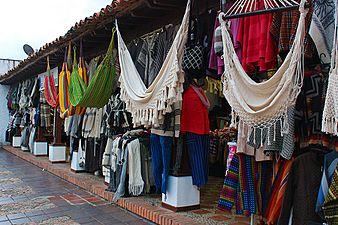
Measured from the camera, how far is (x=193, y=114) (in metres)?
3.83

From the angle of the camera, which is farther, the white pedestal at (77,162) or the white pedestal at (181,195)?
the white pedestal at (77,162)

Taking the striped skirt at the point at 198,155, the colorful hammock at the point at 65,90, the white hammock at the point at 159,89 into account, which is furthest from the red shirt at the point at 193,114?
the colorful hammock at the point at 65,90

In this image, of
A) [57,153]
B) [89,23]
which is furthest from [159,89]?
[57,153]

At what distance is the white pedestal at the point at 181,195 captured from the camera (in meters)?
3.88

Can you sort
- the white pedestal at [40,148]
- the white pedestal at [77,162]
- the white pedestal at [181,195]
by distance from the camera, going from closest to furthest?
the white pedestal at [181,195] → the white pedestal at [77,162] → the white pedestal at [40,148]

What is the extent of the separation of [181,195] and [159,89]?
1.22 meters

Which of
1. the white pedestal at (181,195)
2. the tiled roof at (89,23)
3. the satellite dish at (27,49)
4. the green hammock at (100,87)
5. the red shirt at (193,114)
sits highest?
the satellite dish at (27,49)

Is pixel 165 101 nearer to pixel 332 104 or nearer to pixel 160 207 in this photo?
pixel 160 207

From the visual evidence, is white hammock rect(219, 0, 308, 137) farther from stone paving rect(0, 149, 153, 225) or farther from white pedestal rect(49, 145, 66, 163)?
white pedestal rect(49, 145, 66, 163)

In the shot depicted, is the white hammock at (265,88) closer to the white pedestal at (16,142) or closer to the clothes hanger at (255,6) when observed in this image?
the clothes hanger at (255,6)

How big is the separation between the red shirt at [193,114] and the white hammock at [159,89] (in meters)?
0.28

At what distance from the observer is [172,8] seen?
416 cm

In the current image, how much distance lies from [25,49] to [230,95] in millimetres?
11192

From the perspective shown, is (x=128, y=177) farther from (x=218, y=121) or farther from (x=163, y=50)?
(x=218, y=121)
